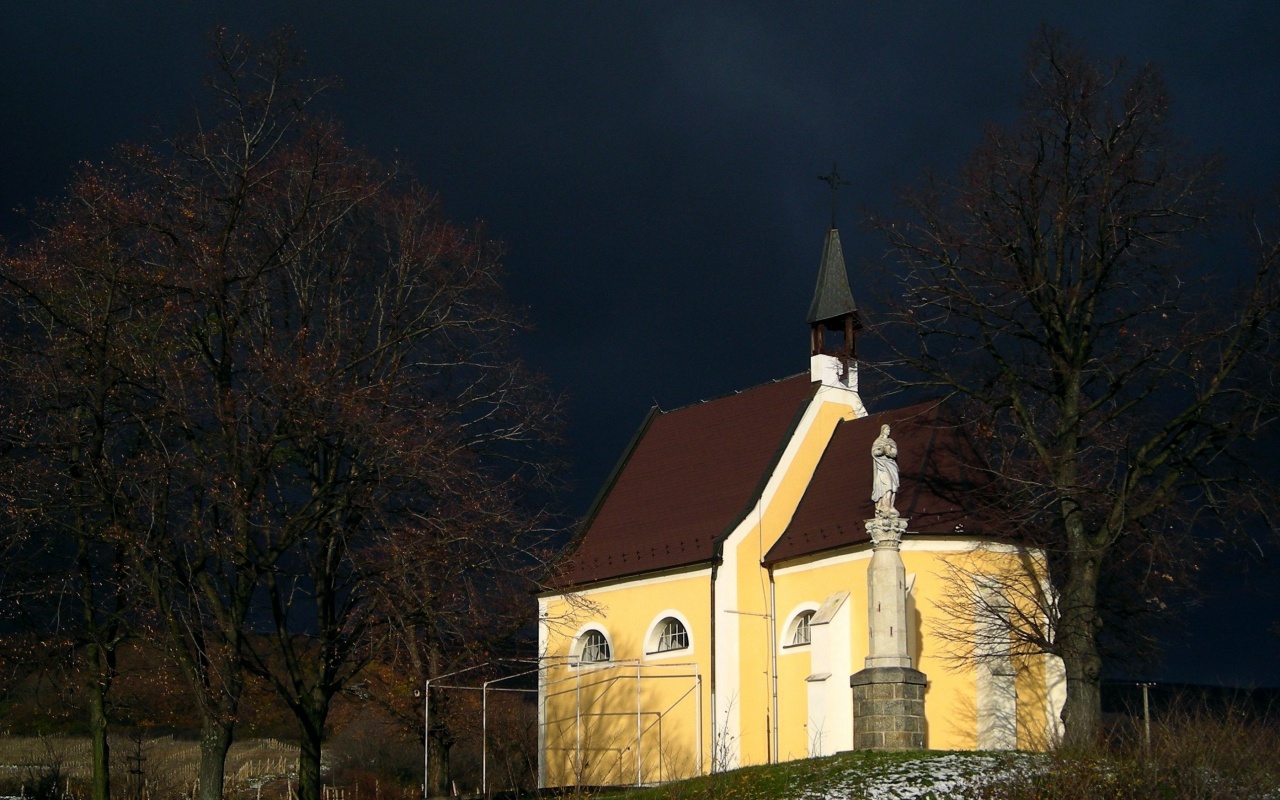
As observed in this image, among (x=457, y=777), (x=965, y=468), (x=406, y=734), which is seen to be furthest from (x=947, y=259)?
(x=457, y=777)

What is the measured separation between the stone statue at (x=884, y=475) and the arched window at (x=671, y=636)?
828 cm

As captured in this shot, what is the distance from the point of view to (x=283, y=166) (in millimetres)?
21484

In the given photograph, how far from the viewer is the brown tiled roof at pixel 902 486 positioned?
25.5 m

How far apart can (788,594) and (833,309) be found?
22.8 ft

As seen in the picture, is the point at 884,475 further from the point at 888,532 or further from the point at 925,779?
the point at 925,779

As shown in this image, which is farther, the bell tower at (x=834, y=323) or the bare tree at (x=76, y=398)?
the bell tower at (x=834, y=323)

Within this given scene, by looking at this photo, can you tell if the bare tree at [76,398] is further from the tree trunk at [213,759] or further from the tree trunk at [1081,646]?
the tree trunk at [1081,646]

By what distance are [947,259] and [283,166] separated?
10.6 meters

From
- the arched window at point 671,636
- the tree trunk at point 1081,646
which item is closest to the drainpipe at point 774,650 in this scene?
the arched window at point 671,636

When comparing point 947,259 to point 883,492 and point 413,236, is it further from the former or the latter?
point 413,236

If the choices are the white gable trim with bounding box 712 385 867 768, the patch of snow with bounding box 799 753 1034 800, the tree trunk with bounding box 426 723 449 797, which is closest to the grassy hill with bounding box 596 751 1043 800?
the patch of snow with bounding box 799 753 1034 800

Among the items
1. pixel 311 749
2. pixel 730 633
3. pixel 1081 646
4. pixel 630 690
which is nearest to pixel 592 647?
pixel 630 690

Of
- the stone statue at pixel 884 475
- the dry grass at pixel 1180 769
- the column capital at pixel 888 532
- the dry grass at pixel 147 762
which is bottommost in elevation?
the dry grass at pixel 147 762

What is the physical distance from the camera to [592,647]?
30.8 m
